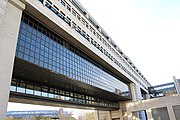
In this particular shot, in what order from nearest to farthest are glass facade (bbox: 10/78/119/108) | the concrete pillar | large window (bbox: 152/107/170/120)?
the concrete pillar < glass facade (bbox: 10/78/119/108) < large window (bbox: 152/107/170/120)

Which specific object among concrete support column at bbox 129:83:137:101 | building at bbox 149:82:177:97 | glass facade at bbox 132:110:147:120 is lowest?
glass facade at bbox 132:110:147:120

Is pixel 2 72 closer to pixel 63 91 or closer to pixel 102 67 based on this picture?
pixel 63 91

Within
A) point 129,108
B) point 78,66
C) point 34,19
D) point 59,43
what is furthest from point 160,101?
point 34,19

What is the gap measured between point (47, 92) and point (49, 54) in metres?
6.51

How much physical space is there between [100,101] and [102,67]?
29.6 feet

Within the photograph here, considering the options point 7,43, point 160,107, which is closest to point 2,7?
point 7,43

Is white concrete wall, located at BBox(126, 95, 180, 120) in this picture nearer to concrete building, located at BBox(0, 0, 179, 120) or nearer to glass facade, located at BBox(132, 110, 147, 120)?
glass facade, located at BBox(132, 110, 147, 120)

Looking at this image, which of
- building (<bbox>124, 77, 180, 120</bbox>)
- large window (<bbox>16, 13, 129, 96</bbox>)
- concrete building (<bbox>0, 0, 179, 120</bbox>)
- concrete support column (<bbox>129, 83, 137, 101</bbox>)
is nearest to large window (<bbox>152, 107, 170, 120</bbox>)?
building (<bbox>124, 77, 180, 120</bbox>)

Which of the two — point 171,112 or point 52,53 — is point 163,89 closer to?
point 171,112

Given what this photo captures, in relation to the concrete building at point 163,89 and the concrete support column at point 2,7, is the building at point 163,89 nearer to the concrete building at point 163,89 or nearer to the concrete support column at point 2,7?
the concrete building at point 163,89

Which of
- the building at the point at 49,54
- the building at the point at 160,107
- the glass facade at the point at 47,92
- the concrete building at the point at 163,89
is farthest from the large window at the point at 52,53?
the concrete building at the point at 163,89

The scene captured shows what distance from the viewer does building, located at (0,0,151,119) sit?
46.8ft

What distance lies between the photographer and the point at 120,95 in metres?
39.1

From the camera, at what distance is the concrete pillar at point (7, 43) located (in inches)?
489
